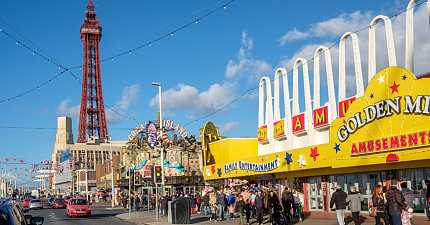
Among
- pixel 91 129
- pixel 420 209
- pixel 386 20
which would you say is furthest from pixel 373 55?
pixel 91 129

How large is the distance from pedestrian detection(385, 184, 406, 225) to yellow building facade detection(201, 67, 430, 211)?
334cm

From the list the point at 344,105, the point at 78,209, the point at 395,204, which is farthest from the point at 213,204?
the point at 395,204

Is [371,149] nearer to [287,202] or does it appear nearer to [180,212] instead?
[287,202]

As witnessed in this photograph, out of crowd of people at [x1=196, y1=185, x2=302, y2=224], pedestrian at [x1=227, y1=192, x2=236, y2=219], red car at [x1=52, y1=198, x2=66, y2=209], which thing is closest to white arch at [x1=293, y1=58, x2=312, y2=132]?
crowd of people at [x1=196, y1=185, x2=302, y2=224]

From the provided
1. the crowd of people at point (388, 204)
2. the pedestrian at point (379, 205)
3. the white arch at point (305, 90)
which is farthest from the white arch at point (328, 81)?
the pedestrian at point (379, 205)

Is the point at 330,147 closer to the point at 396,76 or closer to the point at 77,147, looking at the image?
the point at 396,76

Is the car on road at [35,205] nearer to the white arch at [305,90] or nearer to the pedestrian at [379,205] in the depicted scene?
the white arch at [305,90]

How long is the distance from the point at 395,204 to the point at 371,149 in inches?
229

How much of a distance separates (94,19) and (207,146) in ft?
405

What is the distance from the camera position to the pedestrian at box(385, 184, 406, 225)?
14.8 meters

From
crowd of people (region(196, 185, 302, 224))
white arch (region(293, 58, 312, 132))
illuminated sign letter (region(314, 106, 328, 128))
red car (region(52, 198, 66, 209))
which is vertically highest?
white arch (region(293, 58, 312, 132))

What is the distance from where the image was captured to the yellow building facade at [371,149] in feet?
60.7

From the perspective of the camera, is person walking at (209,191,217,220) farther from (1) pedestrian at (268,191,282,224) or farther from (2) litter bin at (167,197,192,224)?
(1) pedestrian at (268,191,282,224)

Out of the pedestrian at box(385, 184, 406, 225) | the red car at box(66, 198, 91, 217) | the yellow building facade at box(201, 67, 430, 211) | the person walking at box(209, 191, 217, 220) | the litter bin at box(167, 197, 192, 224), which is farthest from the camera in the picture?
the red car at box(66, 198, 91, 217)
